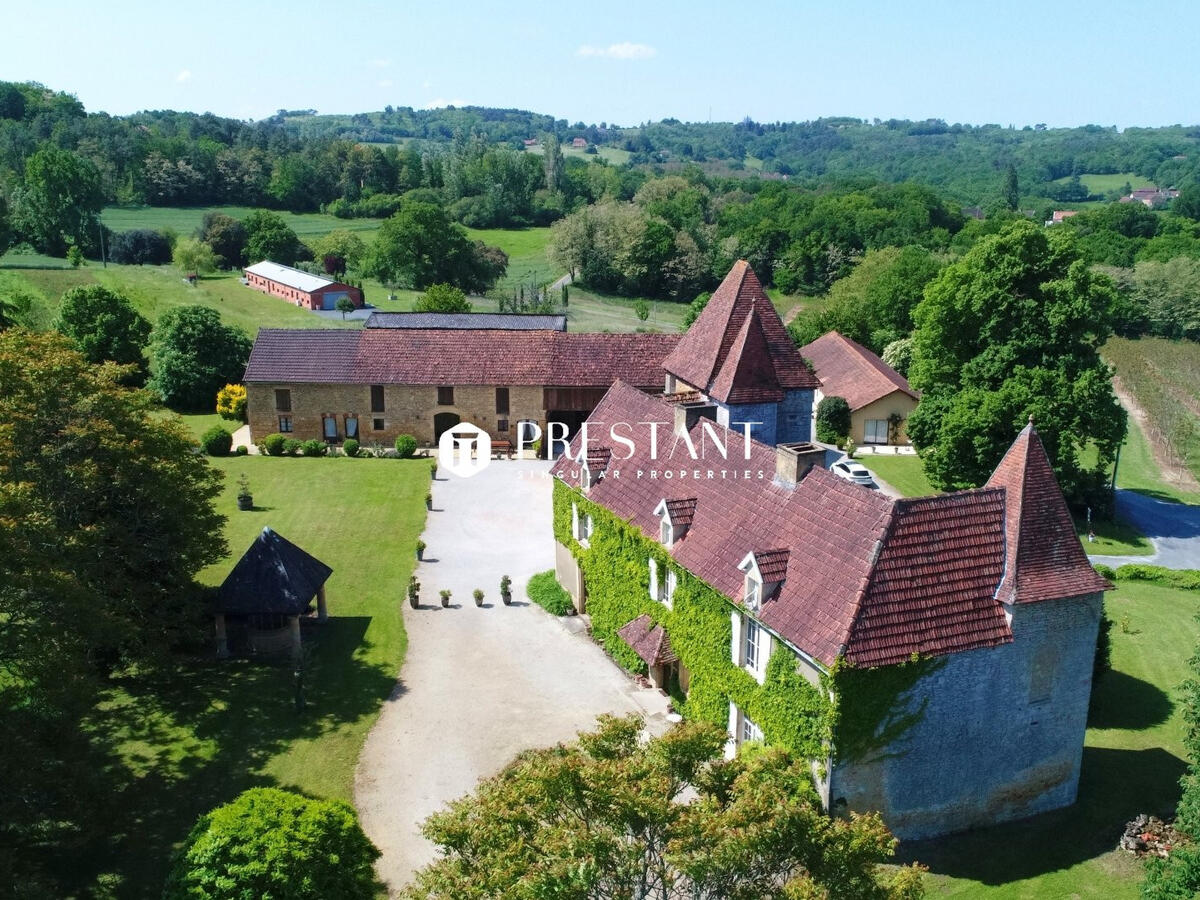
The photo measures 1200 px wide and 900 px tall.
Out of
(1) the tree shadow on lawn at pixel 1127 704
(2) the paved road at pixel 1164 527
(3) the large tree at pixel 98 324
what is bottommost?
(1) the tree shadow on lawn at pixel 1127 704

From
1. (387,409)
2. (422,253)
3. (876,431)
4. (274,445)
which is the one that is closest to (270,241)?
(422,253)

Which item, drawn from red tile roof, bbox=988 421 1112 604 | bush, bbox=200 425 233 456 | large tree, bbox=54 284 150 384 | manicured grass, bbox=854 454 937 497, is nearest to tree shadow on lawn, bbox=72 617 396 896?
red tile roof, bbox=988 421 1112 604

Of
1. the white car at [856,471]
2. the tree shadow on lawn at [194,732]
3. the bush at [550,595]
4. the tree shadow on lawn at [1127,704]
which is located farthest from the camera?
the white car at [856,471]

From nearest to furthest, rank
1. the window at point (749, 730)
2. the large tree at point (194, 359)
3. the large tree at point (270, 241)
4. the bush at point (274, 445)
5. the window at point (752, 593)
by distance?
the window at point (752, 593), the window at point (749, 730), the bush at point (274, 445), the large tree at point (194, 359), the large tree at point (270, 241)

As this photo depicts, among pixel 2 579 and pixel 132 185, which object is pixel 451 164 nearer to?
pixel 132 185

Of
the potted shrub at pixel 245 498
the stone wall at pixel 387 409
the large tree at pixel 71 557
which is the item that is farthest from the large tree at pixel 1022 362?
the potted shrub at pixel 245 498

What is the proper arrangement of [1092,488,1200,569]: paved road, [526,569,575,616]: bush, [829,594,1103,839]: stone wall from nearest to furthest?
[829,594,1103,839]: stone wall, [526,569,575,616]: bush, [1092,488,1200,569]: paved road

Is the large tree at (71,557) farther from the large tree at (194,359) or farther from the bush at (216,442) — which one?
the large tree at (194,359)

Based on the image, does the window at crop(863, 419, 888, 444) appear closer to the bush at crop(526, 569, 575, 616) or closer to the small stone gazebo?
the bush at crop(526, 569, 575, 616)
